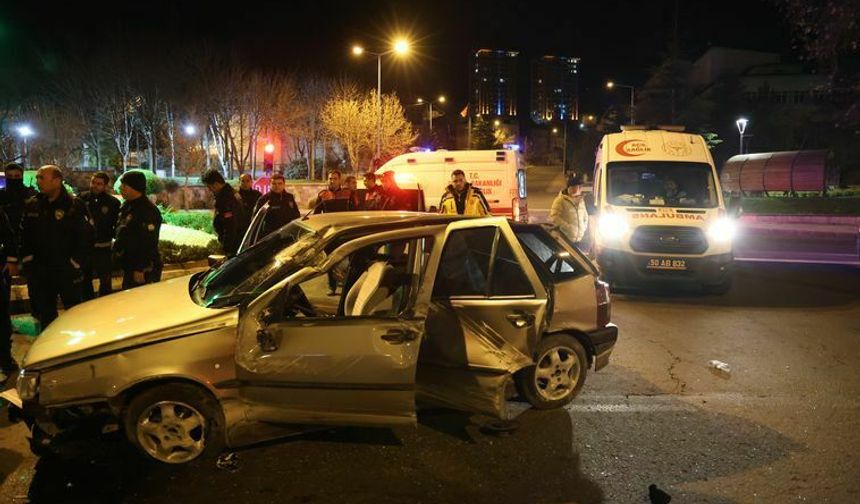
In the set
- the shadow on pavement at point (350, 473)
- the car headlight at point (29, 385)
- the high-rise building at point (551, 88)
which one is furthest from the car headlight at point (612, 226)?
the high-rise building at point (551, 88)

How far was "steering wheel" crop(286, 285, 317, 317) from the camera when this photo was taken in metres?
3.97

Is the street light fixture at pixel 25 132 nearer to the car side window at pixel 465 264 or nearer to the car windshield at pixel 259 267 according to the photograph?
the car windshield at pixel 259 267

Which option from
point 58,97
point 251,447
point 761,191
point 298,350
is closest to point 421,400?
point 298,350

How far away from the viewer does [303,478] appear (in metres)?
3.82

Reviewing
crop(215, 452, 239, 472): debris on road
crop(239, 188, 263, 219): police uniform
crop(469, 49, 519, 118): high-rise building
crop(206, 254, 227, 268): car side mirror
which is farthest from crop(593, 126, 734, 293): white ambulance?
crop(469, 49, 519, 118): high-rise building

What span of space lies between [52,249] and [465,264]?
3.66 metres

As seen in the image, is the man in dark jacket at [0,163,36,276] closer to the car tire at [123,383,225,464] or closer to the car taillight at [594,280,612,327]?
the car tire at [123,383,225,464]

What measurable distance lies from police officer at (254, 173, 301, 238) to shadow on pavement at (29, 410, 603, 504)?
4150mm

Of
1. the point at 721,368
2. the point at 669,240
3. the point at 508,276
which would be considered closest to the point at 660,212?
the point at 669,240

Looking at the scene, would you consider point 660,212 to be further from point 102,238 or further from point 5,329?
point 5,329

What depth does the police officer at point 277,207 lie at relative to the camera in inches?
320

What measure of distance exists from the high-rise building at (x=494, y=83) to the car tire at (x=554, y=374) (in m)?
95.0

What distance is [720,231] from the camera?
9.38 meters

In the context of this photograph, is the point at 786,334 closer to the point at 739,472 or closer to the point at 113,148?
the point at 739,472
